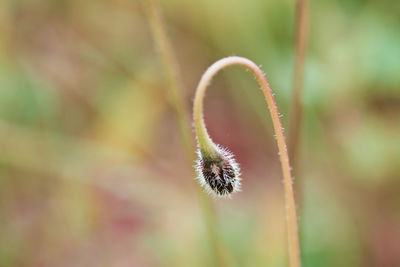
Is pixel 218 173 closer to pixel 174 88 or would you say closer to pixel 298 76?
pixel 174 88

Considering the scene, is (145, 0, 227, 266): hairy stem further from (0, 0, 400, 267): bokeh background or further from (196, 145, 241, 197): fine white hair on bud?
(196, 145, 241, 197): fine white hair on bud

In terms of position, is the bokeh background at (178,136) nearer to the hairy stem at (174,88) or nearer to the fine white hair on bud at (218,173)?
the hairy stem at (174,88)

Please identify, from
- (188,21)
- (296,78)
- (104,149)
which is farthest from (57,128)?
(296,78)

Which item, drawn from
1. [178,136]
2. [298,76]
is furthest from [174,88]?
[178,136]

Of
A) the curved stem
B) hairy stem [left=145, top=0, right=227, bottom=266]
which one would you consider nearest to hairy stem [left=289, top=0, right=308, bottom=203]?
hairy stem [left=145, top=0, right=227, bottom=266]

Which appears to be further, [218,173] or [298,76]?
[298,76]

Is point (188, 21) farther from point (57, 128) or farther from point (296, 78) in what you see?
point (296, 78)
